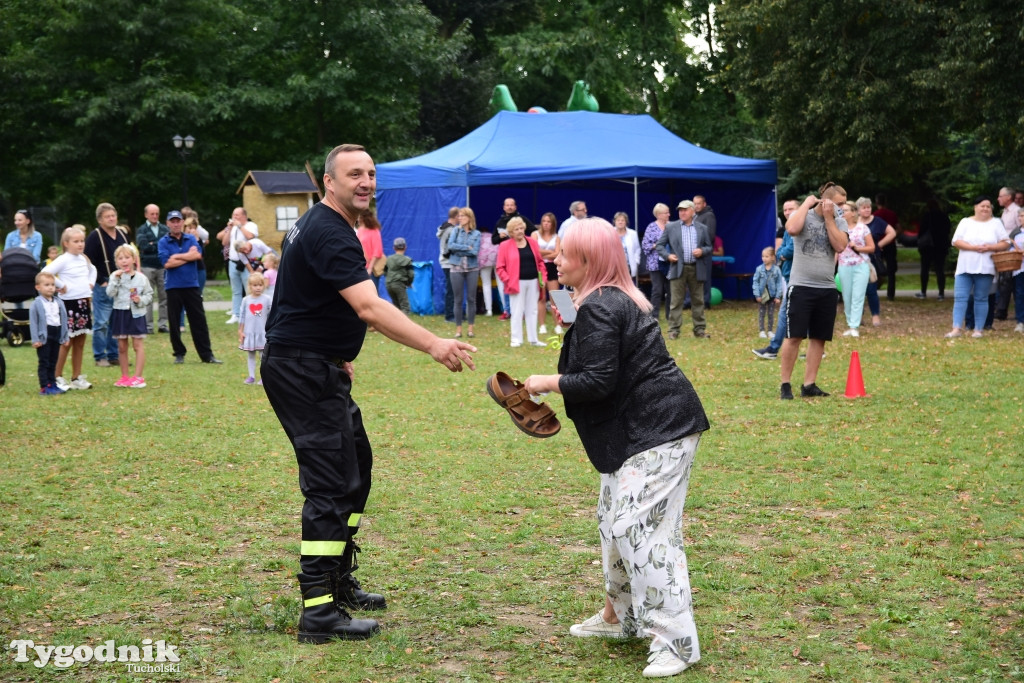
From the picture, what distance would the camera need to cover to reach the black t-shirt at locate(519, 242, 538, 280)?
1602cm

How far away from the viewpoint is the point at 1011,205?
682 inches

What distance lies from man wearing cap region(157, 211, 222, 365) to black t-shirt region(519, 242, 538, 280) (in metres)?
4.39

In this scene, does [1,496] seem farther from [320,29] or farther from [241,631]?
[320,29]

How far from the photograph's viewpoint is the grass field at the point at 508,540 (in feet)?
14.6

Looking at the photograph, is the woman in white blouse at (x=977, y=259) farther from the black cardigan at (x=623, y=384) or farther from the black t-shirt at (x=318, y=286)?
the black t-shirt at (x=318, y=286)

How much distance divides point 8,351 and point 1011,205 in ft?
51.2

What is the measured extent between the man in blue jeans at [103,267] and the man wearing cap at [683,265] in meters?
7.79

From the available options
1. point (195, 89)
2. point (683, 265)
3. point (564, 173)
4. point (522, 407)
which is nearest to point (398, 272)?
point (564, 173)

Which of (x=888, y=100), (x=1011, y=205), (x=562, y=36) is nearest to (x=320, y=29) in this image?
(x=562, y=36)

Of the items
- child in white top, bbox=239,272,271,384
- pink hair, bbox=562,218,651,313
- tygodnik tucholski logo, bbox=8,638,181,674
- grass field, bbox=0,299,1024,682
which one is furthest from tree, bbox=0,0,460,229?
pink hair, bbox=562,218,651,313

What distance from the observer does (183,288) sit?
1474 cm

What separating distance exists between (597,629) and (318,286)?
183cm

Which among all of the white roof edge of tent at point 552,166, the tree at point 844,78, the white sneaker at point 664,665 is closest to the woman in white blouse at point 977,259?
the tree at point 844,78

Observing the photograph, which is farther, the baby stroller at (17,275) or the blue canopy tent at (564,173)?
the blue canopy tent at (564,173)
